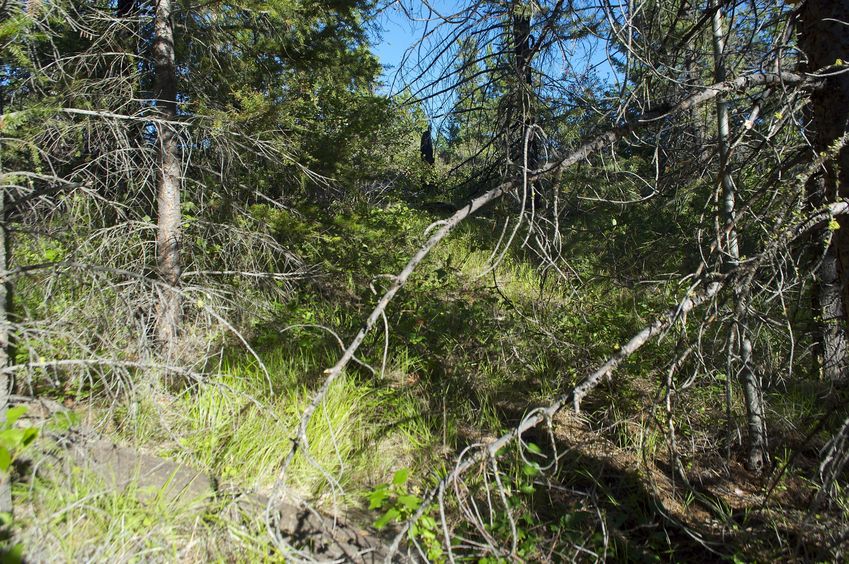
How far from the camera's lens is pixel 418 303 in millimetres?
6184

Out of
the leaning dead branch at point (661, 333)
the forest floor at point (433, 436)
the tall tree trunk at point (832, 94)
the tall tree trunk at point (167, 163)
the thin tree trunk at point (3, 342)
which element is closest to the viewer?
the leaning dead branch at point (661, 333)

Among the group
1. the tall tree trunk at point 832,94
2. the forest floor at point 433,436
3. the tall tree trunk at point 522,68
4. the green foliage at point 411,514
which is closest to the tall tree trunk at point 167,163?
the forest floor at point 433,436

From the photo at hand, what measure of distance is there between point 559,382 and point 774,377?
2.00 m

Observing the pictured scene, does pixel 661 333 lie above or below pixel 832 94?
below

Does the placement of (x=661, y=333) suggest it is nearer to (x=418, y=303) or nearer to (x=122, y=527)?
(x=122, y=527)

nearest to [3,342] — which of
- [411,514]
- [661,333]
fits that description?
[411,514]

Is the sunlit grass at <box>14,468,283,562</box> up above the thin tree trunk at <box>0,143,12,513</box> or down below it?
below

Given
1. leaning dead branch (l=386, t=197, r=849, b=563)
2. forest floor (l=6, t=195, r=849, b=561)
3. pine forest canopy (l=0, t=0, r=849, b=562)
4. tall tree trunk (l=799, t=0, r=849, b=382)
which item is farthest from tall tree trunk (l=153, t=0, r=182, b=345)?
tall tree trunk (l=799, t=0, r=849, b=382)

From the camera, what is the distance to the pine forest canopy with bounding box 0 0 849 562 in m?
2.52

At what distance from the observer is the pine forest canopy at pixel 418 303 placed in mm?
2516

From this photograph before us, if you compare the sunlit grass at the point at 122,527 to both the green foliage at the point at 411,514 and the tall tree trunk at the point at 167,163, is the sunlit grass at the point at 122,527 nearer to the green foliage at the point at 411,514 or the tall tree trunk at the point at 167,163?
the green foliage at the point at 411,514

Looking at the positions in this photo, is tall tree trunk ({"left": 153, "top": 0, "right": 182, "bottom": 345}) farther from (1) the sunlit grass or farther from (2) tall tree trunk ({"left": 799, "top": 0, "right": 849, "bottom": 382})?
(2) tall tree trunk ({"left": 799, "top": 0, "right": 849, "bottom": 382})

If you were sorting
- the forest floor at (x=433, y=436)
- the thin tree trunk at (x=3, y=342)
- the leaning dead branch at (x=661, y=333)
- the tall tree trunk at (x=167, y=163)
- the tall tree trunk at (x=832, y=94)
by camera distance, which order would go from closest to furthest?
the leaning dead branch at (x=661, y=333)
the tall tree trunk at (x=832, y=94)
the thin tree trunk at (x=3, y=342)
the forest floor at (x=433, y=436)
the tall tree trunk at (x=167, y=163)

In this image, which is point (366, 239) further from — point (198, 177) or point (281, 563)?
point (281, 563)
